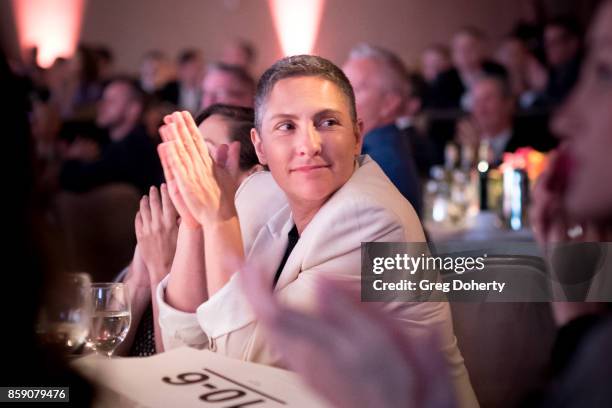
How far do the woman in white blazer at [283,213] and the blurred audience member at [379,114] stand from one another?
0.32 ft

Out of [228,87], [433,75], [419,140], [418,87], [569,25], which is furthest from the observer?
[419,140]

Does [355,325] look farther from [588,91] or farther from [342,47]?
[342,47]

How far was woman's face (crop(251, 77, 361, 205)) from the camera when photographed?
130cm

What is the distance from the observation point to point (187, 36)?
146 inches

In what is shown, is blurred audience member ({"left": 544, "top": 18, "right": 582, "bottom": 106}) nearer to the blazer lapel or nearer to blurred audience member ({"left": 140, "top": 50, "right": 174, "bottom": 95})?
the blazer lapel

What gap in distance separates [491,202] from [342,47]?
7.97 feet

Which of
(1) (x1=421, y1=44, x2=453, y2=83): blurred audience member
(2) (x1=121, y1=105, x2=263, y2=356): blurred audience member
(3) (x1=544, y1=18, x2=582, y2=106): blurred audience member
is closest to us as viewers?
(3) (x1=544, y1=18, x2=582, y2=106): blurred audience member

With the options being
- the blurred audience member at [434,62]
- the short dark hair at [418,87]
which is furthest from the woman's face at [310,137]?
the short dark hair at [418,87]

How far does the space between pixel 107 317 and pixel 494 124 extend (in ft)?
5.55

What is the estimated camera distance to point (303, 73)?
131 cm

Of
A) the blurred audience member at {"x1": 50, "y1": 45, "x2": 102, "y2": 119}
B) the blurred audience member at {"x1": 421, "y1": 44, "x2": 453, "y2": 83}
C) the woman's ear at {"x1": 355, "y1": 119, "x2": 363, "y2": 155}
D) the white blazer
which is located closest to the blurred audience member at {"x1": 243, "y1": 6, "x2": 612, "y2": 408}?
the white blazer

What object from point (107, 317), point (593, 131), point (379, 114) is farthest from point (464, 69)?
point (593, 131)

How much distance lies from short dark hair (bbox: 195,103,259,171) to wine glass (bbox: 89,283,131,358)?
0.31 metres

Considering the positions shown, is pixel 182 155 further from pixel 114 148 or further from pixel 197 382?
pixel 114 148
